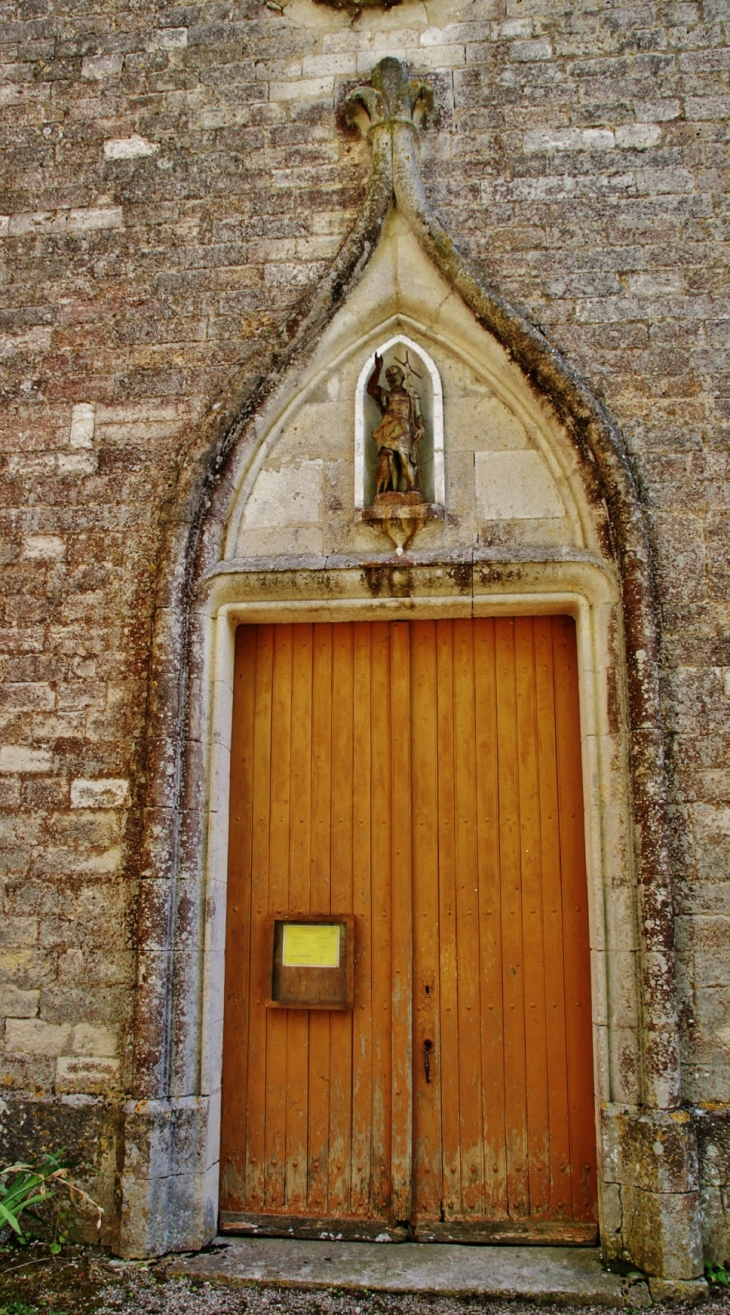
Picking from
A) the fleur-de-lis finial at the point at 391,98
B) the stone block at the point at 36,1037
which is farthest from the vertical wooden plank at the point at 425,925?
the fleur-de-lis finial at the point at 391,98

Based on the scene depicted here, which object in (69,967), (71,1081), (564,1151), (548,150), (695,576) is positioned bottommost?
(564,1151)

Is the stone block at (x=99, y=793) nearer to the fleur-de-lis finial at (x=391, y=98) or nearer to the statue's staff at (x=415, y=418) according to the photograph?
the statue's staff at (x=415, y=418)

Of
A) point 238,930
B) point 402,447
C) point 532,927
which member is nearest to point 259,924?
point 238,930

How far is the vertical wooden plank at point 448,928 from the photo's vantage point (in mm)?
3314

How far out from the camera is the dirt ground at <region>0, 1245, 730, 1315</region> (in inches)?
108

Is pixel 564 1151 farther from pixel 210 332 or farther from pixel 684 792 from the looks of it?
pixel 210 332

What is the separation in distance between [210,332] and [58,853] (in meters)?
2.10

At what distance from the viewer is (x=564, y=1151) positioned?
328 centimetres

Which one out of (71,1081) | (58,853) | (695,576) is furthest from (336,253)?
(71,1081)

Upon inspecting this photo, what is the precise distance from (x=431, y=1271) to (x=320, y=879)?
1283 mm

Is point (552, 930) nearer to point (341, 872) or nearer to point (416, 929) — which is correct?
point (416, 929)

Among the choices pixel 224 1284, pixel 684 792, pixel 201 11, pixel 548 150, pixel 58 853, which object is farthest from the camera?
pixel 201 11

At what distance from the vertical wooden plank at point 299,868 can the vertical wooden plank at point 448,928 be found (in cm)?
49

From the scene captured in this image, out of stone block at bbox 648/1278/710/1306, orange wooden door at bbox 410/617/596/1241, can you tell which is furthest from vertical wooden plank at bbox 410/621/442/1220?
stone block at bbox 648/1278/710/1306
